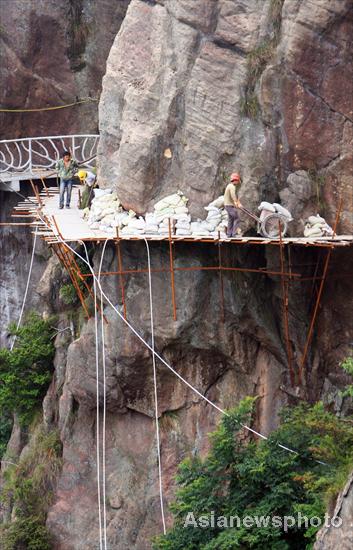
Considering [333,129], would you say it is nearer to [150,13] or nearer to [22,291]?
[150,13]

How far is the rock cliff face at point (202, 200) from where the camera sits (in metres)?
18.2

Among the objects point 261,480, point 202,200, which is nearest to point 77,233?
point 202,200

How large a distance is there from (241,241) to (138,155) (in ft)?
7.42

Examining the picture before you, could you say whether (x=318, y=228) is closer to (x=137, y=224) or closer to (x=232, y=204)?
(x=232, y=204)

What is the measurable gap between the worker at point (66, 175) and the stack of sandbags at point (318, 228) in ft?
17.1

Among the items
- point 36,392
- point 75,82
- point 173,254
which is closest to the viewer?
point 173,254

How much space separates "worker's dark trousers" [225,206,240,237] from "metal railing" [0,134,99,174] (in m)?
6.04

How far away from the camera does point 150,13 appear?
64.3 ft

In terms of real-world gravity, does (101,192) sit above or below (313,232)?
above

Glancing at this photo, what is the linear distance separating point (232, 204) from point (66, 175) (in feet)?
14.8

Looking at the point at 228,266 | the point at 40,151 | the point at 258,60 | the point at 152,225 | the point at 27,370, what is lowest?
the point at 27,370

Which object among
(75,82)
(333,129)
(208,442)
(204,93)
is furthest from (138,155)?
(75,82)

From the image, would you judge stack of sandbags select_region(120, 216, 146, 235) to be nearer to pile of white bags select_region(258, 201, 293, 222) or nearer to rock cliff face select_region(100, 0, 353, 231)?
rock cliff face select_region(100, 0, 353, 231)

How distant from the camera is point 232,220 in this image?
60.6 feet
